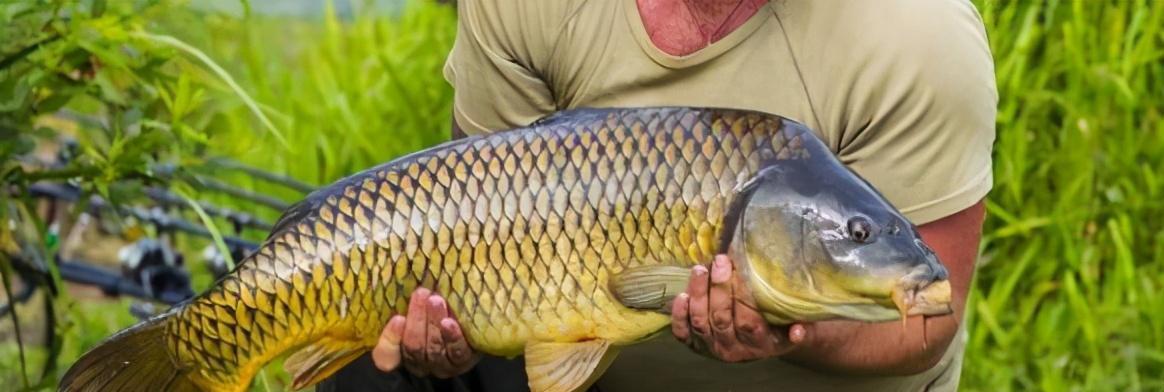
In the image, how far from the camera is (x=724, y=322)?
2.11 meters

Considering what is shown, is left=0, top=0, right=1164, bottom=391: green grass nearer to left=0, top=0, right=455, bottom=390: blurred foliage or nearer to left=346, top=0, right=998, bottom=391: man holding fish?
left=0, top=0, right=455, bottom=390: blurred foliage

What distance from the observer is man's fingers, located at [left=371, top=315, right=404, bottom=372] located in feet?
7.29

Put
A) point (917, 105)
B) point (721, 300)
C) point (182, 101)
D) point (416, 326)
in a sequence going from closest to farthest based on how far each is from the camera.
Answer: point (721, 300)
point (416, 326)
point (917, 105)
point (182, 101)

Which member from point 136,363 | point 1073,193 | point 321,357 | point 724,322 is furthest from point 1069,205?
point 136,363

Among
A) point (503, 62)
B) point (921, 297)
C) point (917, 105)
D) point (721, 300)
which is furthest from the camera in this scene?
point (503, 62)

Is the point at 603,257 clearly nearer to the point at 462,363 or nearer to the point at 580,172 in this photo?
A: the point at 580,172

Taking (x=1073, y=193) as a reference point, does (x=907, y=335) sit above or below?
above

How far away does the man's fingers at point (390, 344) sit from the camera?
2.22 m

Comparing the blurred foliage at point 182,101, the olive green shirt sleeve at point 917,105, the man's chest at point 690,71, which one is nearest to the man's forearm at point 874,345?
the olive green shirt sleeve at point 917,105

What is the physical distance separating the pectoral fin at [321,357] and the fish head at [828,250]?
1.49ft

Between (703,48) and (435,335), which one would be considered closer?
(435,335)

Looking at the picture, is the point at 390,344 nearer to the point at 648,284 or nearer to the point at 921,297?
the point at 648,284

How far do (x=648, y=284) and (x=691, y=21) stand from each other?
49 centimetres

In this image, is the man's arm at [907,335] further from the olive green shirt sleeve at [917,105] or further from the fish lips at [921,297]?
the fish lips at [921,297]
